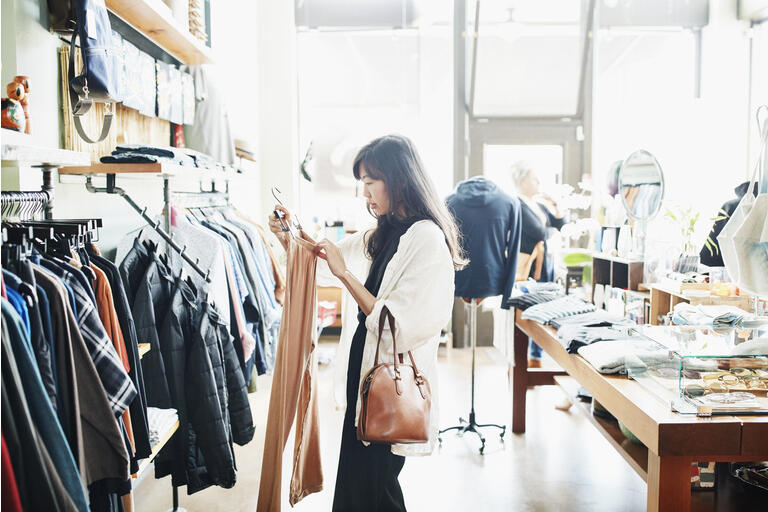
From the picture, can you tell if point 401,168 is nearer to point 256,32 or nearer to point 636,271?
point 636,271

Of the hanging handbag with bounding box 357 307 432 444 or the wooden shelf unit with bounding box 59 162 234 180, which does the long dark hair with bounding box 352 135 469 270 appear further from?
the wooden shelf unit with bounding box 59 162 234 180

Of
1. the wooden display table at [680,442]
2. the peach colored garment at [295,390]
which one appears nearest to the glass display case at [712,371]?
the wooden display table at [680,442]

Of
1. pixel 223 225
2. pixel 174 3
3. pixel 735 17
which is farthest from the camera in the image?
pixel 735 17

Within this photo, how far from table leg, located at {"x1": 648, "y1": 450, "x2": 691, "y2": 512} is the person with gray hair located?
299cm

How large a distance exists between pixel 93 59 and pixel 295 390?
1.32m

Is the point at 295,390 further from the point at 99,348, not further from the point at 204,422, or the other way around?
the point at 99,348

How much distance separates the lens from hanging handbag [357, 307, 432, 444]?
6.50 ft

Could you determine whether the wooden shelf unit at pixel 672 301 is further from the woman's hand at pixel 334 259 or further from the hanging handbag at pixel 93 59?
the hanging handbag at pixel 93 59

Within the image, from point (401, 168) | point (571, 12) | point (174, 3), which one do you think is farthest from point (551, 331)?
point (571, 12)

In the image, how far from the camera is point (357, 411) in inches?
82.6

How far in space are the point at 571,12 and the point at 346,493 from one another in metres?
5.33

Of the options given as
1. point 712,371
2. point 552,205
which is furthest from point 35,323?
point 552,205

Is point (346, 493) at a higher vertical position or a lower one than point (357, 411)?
lower

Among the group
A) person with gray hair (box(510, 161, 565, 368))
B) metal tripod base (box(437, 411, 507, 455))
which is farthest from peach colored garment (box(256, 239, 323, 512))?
person with gray hair (box(510, 161, 565, 368))
